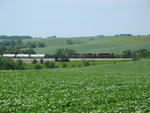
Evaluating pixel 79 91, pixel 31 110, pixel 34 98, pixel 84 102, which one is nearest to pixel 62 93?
pixel 79 91

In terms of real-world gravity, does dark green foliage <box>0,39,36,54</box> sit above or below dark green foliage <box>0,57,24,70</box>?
above

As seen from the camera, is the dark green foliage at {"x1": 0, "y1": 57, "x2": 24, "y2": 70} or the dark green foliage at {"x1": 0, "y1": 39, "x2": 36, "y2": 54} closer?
the dark green foliage at {"x1": 0, "y1": 57, "x2": 24, "y2": 70}

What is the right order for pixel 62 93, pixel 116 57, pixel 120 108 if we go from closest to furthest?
pixel 120 108, pixel 62 93, pixel 116 57

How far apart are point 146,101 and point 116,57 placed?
87.3m

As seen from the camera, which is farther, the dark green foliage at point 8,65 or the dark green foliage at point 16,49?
the dark green foliage at point 16,49

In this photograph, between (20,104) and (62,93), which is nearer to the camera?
(20,104)

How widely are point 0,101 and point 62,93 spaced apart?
4.92m

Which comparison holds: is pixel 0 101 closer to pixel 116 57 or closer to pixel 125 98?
pixel 125 98

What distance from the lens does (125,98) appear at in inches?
776

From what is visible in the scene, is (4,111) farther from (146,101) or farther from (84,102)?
(146,101)

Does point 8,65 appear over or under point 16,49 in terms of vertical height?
under

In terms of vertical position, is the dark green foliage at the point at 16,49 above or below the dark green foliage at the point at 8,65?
above

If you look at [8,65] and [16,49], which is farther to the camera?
[16,49]

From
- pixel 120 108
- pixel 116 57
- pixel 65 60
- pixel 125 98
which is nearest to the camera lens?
pixel 120 108
